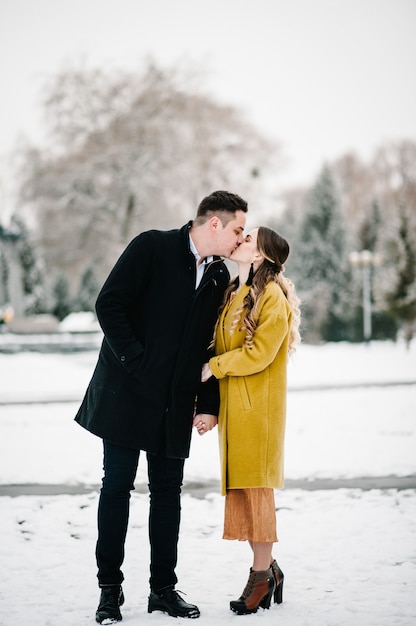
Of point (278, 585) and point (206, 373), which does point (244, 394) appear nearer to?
Answer: point (206, 373)

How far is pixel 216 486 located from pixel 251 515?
2.84 m

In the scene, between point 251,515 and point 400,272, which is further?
point 400,272

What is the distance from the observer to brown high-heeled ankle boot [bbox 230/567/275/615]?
3.42m

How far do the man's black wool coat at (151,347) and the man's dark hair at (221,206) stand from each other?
0.20m

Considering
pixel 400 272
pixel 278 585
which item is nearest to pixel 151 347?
pixel 278 585

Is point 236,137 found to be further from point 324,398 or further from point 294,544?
point 294,544

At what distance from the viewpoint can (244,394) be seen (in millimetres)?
3549

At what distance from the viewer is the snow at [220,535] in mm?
3469

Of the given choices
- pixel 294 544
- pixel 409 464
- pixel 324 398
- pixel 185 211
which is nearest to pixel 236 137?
pixel 185 211

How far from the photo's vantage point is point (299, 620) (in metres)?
3.28

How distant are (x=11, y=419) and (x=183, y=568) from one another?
7017mm

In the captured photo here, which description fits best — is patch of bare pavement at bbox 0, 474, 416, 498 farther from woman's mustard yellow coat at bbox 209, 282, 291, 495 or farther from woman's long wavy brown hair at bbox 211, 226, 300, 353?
woman's long wavy brown hair at bbox 211, 226, 300, 353

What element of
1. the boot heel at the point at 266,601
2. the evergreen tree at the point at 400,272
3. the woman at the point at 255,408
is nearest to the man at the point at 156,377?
the woman at the point at 255,408

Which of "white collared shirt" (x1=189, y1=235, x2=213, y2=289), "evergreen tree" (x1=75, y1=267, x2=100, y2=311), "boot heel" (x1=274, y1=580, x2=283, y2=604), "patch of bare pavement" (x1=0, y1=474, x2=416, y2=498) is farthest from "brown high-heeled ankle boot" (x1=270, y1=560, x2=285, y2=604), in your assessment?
"evergreen tree" (x1=75, y1=267, x2=100, y2=311)
